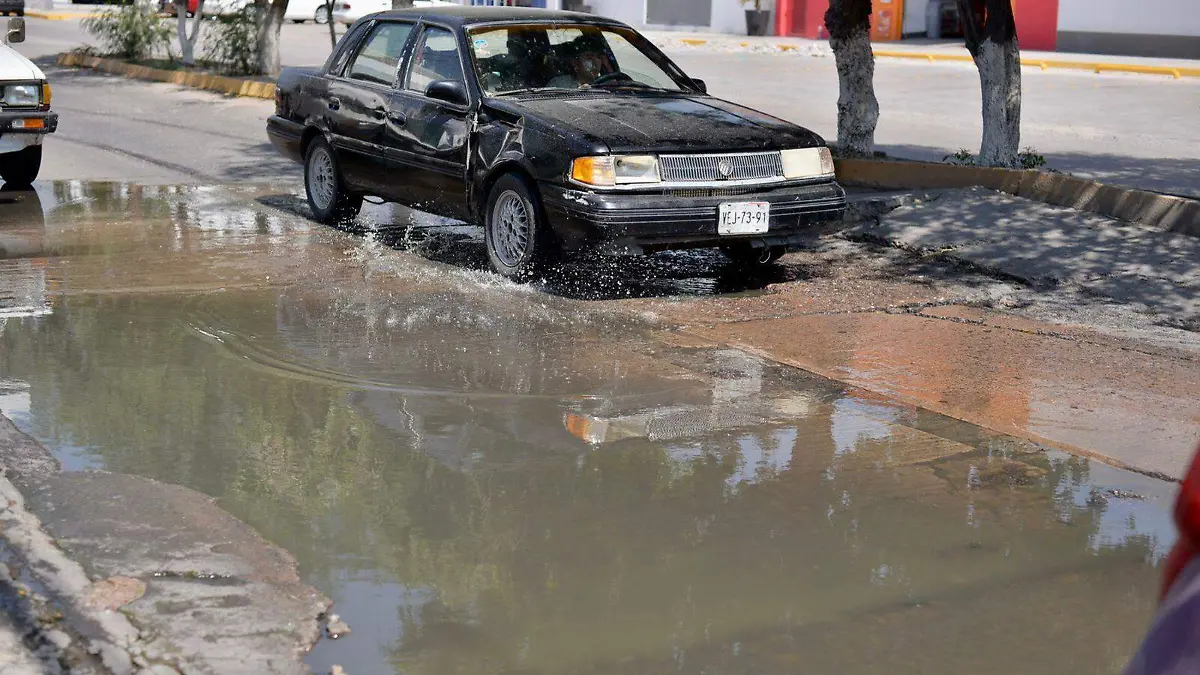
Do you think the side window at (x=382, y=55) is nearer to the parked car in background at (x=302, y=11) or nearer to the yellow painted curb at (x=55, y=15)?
the parked car in background at (x=302, y=11)

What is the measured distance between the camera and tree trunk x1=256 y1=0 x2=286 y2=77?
866 inches

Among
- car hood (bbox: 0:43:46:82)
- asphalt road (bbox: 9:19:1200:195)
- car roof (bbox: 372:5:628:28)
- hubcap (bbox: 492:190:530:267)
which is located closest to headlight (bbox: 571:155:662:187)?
hubcap (bbox: 492:190:530:267)

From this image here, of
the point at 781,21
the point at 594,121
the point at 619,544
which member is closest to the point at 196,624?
the point at 619,544

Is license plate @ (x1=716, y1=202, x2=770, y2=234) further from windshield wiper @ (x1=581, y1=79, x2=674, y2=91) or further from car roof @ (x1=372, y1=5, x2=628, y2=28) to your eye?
car roof @ (x1=372, y1=5, x2=628, y2=28)

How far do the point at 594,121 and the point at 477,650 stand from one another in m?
5.06

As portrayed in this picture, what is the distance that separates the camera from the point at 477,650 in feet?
12.6

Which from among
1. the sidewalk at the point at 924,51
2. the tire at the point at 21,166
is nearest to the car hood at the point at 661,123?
the tire at the point at 21,166

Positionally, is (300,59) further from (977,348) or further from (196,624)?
(196,624)

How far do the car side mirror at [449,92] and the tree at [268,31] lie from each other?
13759 mm

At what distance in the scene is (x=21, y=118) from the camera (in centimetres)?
1178

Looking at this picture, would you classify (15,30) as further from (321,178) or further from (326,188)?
(326,188)

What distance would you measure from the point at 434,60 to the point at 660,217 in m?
2.33

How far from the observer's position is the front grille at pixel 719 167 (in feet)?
26.9

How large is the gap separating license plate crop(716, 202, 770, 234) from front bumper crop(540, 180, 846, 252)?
0.04 meters
